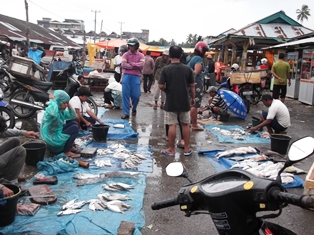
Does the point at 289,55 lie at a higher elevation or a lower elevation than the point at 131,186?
higher

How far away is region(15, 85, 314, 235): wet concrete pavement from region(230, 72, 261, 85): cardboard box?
126cm

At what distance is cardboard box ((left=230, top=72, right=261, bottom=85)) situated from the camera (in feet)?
40.1

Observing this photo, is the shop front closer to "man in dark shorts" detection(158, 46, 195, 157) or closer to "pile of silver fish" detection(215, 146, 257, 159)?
"pile of silver fish" detection(215, 146, 257, 159)

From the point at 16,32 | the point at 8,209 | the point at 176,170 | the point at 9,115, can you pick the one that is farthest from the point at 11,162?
the point at 16,32

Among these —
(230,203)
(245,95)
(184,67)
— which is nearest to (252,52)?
(245,95)

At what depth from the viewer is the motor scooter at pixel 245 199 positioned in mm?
1559

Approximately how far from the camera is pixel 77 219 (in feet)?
12.5

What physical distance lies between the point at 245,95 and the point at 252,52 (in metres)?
14.7

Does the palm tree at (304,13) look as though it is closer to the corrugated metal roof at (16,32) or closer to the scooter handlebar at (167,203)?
the corrugated metal roof at (16,32)

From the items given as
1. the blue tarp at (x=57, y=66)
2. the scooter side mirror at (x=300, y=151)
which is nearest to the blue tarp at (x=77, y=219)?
the scooter side mirror at (x=300, y=151)

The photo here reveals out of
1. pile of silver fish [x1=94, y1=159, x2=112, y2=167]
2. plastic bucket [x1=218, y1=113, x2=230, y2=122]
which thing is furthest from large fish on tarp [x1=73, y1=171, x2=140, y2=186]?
plastic bucket [x1=218, y1=113, x2=230, y2=122]

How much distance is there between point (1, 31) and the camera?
3036cm

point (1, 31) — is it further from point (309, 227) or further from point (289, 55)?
point (309, 227)

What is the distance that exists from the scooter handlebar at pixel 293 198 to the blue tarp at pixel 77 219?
7.90 ft
